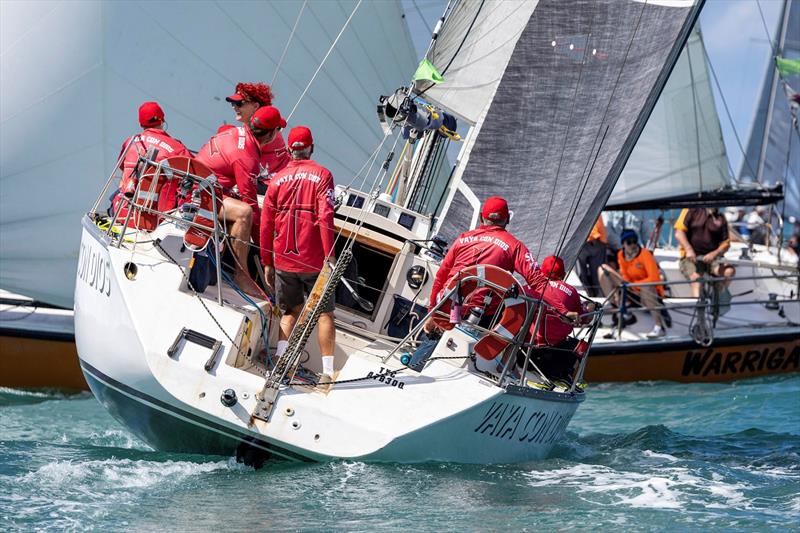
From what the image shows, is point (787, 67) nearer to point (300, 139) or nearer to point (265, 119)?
point (265, 119)

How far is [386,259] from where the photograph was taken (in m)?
8.04

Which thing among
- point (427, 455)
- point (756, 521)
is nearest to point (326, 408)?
point (427, 455)

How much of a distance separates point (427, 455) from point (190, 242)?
185cm

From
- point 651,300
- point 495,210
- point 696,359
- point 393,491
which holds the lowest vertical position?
point 393,491

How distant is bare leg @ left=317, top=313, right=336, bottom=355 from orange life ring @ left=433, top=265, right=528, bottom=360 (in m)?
0.69

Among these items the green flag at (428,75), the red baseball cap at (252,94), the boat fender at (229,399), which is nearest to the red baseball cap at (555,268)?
the green flag at (428,75)

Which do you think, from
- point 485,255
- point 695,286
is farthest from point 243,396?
point 695,286

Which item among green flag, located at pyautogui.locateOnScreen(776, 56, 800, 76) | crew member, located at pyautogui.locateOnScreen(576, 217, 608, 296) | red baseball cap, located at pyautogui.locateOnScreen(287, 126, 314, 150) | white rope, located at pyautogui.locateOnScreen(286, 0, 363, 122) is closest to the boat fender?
red baseball cap, located at pyautogui.locateOnScreen(287, 126, 314, 150)

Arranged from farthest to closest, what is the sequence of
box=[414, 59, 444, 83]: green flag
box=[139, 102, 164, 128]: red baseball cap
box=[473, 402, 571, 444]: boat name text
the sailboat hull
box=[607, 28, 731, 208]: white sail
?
box=[607, 28, 731, 208]: white sail < the sailboat hull < box=[414, 59, 444, 83]: green flag < box=[139, 102, 164, 128]: red baseball cap < box=[473, 402, 571, 444]: boat name text

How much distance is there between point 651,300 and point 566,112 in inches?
147

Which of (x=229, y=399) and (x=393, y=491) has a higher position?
(x=229, y=399)

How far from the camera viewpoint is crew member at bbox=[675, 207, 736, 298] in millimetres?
13375

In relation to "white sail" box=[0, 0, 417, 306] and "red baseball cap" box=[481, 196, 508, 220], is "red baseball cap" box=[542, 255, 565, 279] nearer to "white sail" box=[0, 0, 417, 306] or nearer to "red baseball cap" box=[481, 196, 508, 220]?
"red baseball cap" box=[481, 196, 508, 220]

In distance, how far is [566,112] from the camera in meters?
9.66
